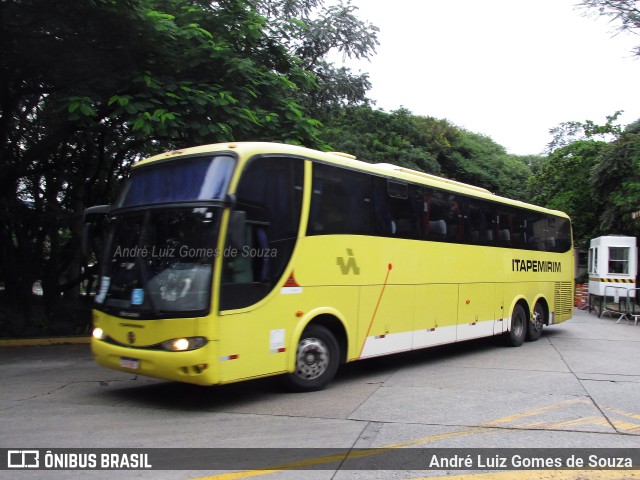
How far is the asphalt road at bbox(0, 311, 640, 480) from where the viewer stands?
5211 mm

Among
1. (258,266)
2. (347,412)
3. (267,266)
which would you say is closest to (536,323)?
(347,412)

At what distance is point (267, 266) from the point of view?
6.88 meters

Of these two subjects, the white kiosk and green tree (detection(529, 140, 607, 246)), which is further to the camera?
green tree (detection(529, 140, 607, 246))

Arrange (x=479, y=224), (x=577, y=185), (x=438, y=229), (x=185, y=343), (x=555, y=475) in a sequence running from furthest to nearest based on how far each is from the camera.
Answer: (x=577, y=185) < (x=479, y=224) < (x=438, y=229) < (x=185, y=343) < (x=555, y=475)

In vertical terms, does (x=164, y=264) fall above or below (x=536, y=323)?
above

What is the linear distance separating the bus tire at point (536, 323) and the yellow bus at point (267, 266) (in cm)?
398

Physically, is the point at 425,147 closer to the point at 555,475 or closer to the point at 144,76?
the point at 144,76

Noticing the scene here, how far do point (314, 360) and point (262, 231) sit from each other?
2.00 meters

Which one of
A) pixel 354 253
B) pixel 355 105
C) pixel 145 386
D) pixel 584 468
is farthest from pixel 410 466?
pixel 355 105

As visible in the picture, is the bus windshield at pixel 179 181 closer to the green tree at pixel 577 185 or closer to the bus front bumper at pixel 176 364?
the bus front bumper at pixel 176 364

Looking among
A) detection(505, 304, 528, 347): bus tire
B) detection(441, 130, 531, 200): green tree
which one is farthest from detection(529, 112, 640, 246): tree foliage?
detection(505, 304, 528, 347): bus tire

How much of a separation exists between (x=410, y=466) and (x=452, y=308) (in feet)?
19.3

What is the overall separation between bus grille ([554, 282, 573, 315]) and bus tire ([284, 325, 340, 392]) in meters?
8.85

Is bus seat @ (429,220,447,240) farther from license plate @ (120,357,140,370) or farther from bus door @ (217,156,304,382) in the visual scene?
license plate @ (120,357,140,370)
